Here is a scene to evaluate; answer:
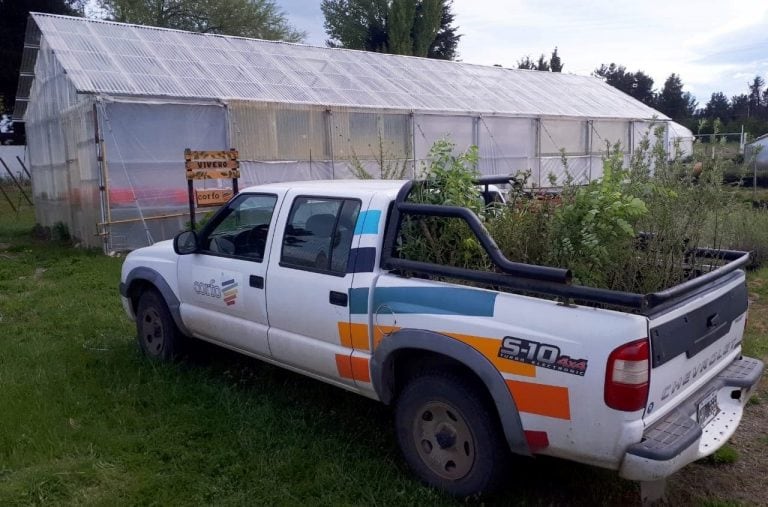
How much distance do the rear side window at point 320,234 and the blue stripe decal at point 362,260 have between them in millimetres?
49

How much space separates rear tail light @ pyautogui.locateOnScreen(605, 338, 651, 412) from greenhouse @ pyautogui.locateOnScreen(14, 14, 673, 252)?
726 centimetres

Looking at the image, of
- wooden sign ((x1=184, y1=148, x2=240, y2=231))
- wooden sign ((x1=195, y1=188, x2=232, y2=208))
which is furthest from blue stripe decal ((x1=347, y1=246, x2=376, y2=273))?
wooden sign ((x1=195, y1=188, x2=232, y2=208))

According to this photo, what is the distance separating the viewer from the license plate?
330cm

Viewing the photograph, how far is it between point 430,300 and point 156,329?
3.13 m

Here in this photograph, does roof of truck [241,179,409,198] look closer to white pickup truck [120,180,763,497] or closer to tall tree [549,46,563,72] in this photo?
white pickup truck [120,180,763,497]

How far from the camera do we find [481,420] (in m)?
3.29

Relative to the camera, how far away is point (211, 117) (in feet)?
43.9

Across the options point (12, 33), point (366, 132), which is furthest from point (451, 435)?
point (12, 33)

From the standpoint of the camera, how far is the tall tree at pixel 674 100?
59.5 m

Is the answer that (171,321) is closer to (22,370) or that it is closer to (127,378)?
(127,378)

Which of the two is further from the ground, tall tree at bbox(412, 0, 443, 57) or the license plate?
tall tree at bbox(412, 0, 443, 57)

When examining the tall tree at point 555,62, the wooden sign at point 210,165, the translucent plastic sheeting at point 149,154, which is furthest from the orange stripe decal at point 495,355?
the tall tree at point 555,62

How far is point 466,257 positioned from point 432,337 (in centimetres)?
60

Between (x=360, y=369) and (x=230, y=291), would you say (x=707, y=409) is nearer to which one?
(x=360, y=369)
